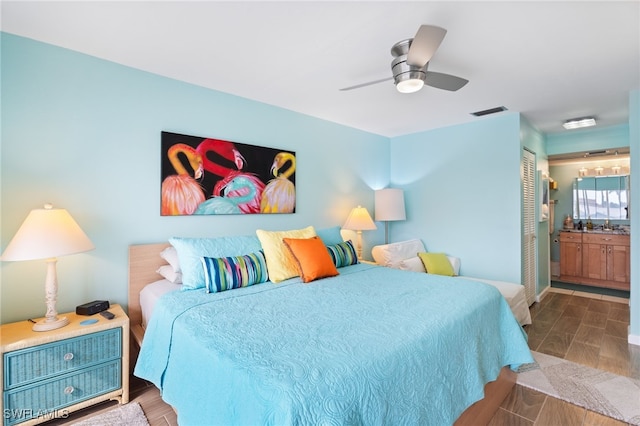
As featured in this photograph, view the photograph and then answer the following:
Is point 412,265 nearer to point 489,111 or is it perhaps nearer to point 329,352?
point 489,111

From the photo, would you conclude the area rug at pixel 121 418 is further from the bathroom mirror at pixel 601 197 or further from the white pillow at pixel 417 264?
the bathroom mirror at pixel 601 197

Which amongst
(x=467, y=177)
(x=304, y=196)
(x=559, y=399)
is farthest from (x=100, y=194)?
(x=467, y=177)

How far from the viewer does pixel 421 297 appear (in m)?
2.02

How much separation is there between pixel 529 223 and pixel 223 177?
3.94 meters

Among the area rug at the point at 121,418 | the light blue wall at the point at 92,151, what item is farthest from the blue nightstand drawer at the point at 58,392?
the light blue wall at the point at 92,151

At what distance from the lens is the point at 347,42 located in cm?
203

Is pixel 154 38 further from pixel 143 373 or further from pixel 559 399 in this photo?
pixel 559 399

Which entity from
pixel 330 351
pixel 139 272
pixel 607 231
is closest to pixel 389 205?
pixel 139 272

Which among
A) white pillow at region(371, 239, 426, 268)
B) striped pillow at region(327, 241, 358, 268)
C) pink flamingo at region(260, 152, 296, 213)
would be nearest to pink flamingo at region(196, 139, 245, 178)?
pink flamingo at region(260, 152, 296, 213)

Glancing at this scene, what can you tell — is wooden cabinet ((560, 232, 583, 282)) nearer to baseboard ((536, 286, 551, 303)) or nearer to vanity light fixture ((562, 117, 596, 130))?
baseboard ((536, 286, 551, 303))

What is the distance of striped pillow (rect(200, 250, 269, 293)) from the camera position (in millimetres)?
2188

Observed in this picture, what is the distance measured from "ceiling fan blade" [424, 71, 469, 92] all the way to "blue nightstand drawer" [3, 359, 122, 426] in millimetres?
2828

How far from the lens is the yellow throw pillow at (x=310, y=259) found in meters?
2.53

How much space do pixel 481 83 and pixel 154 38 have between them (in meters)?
2.65
